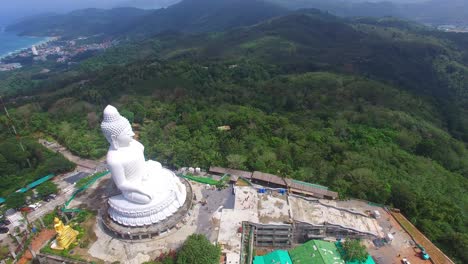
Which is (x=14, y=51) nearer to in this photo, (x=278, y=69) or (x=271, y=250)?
(x=278, y=69)

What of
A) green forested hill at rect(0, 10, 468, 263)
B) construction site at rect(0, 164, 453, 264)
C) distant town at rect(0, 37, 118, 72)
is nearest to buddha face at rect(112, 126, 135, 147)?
construction site at rect(0, 164, 453, 264)

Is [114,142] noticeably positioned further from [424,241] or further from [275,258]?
[424,241]

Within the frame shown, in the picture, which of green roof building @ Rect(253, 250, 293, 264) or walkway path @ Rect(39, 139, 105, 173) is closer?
green roof building @ Rect(253, 250, 293, 264)

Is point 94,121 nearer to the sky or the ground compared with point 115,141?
nearer to the ground

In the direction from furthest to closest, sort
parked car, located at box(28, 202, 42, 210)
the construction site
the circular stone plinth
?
parked car, located at box(28, 202, 42, 210) → the circular stone plinth → the construction site

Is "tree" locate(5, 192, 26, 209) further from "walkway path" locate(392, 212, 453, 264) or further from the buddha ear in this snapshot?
"walkway path" locate(392, 212, 453, 264)

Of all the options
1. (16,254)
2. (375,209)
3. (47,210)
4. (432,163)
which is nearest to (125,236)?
(16,254)
